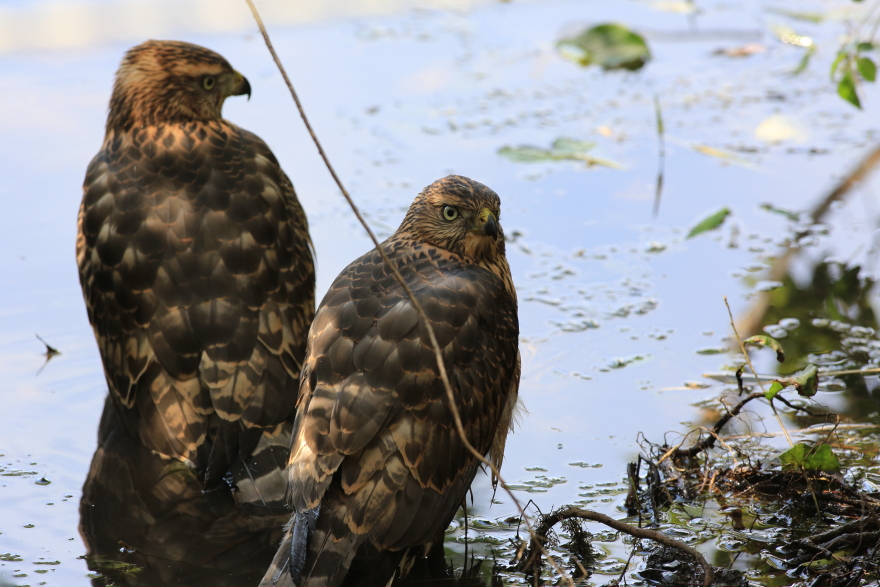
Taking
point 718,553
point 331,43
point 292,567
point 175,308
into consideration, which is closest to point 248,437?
point 175,308

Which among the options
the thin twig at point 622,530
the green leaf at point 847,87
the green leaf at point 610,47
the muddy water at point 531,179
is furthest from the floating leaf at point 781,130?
the thin twig at point 622,530

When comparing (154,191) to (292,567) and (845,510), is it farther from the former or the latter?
(845,510)

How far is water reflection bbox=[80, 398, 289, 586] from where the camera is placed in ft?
12.4

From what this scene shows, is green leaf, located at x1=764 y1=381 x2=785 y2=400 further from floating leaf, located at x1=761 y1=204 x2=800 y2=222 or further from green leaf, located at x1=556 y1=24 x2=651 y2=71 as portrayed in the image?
green leaf, located at x1=556 y1=24 x2=651 y2=71

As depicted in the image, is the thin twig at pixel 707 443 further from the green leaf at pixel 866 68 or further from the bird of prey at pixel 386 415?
the green leaf at pixel 866 68

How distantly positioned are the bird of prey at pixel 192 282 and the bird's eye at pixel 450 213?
0.90m

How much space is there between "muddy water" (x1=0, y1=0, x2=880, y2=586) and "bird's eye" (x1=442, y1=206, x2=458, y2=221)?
1114mm

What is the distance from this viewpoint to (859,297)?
17.7ft

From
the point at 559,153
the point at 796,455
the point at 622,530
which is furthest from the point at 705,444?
the point at 559,153

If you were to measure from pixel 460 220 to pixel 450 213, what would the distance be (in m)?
0.05

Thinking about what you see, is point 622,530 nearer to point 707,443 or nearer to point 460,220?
point 707,443

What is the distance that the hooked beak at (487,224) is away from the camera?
3855 millimetres

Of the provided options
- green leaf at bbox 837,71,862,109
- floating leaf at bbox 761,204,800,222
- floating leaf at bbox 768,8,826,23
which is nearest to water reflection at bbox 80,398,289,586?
green leaf at bbox 837,71,862,109

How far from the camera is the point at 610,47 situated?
812 centimetres
